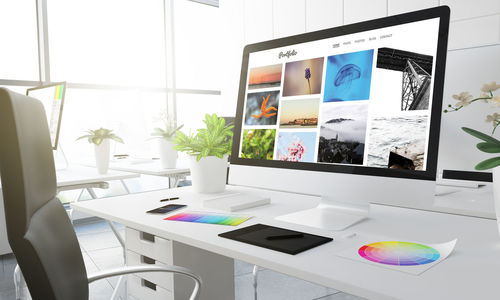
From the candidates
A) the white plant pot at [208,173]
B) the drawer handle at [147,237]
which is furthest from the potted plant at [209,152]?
the drawer handle at [147,237]

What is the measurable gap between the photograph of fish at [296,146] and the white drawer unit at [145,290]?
0.53 m

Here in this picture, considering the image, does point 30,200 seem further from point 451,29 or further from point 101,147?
point 451,29

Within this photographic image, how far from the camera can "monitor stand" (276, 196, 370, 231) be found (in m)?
1.05

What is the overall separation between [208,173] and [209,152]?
3.5 inches

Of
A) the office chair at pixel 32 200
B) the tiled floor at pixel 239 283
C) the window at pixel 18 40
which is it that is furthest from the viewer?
the window at pixel 18 40

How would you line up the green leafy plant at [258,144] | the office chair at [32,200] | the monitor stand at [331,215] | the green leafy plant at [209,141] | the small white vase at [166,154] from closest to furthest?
the office chair at [32,200] < the monitor stand at [331,215] < the green leafy plant at [258,144] < the green leafy plant at [209,141] < the small white vase at [166,154]

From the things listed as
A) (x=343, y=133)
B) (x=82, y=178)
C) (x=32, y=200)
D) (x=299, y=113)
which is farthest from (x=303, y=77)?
(x=82, y=178)

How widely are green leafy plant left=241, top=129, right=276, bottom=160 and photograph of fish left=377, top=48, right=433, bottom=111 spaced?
401 mm

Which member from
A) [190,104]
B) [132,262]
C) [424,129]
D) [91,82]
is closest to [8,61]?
[91,82]

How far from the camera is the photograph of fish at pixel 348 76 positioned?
3.52 ft

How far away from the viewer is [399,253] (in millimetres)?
811

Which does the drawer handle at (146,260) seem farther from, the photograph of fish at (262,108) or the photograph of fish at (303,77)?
the photograph of fish at (303,77)

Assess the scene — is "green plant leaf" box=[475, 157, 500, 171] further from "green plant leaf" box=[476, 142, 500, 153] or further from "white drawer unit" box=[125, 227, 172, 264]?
"white drawer unit" box=[125, 227, 172, 264]

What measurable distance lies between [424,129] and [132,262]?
3.18ft
